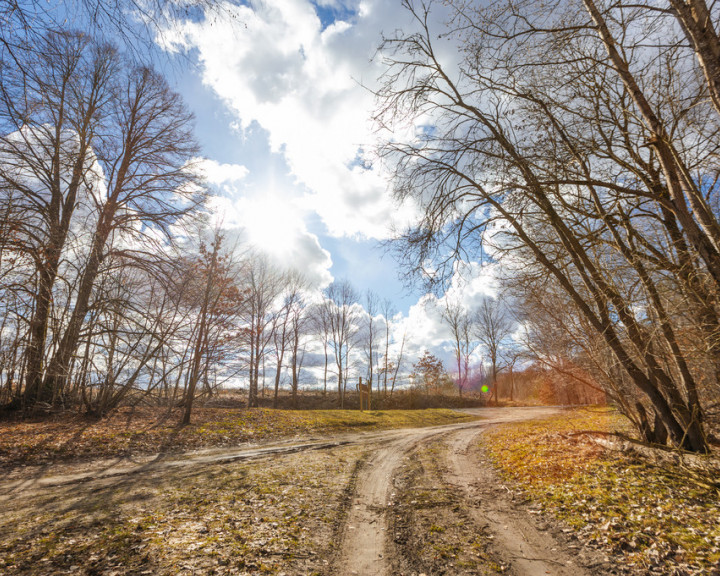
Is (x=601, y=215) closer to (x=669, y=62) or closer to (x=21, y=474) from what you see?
(x=669, y=62)

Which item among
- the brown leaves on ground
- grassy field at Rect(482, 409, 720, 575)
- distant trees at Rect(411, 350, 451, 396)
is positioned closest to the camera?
the brown leaves on ground

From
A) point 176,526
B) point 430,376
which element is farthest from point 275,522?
point 430,376

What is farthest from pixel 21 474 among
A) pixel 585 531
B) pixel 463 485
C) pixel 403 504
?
pixel 585 531

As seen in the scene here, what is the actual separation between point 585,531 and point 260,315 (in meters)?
24.4

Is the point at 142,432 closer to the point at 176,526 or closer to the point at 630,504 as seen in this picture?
the point at 176,526

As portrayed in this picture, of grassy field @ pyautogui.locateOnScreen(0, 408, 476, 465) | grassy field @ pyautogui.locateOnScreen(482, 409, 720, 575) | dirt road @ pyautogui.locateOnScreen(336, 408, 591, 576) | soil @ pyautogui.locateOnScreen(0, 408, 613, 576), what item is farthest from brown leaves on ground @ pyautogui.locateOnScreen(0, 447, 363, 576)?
grassy field @ pyautogui.locateOnScreen(482, 409, 720, 575)

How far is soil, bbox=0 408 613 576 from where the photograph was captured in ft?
11.5

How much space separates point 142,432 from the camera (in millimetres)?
10609

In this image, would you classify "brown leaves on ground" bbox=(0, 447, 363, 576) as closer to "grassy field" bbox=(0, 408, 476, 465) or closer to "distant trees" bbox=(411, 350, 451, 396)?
"grassy field" bbox=(0, 408, 476, 465)

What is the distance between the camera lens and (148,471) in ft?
23.8

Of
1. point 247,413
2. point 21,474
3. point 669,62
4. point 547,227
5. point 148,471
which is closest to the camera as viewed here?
point 669,62

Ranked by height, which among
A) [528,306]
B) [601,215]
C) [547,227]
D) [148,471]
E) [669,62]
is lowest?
[148,471]

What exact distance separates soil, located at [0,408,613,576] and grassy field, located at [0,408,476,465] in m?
1.32

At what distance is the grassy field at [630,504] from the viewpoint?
3715 millimetres
